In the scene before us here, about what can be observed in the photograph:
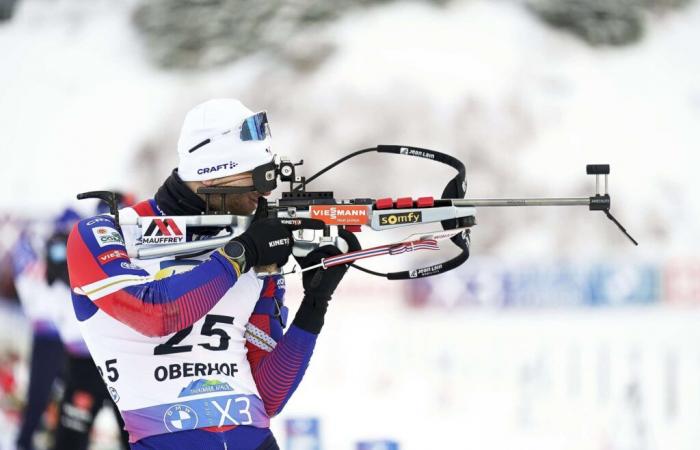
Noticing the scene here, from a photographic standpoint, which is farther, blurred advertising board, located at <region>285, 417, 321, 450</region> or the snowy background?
the snowy background

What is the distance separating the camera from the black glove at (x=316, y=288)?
2.04 metres

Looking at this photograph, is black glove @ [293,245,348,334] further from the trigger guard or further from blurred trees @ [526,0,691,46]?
blurred trees @ [526,0,691,46]

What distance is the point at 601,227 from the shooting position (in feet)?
15.9

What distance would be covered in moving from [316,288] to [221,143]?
0.38 metres

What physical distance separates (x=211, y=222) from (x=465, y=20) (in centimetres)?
351

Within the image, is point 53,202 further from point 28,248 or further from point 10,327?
point 10,327

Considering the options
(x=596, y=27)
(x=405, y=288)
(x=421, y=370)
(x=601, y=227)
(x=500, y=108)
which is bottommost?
(x=421, y=370)

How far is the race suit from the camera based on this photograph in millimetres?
1835

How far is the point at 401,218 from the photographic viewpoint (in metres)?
2.14

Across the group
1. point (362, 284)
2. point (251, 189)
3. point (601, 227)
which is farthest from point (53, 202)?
point (251, 189)

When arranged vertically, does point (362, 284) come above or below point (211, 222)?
below

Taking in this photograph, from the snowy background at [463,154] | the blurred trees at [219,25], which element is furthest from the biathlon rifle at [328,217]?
the blurred trees at [219,25]

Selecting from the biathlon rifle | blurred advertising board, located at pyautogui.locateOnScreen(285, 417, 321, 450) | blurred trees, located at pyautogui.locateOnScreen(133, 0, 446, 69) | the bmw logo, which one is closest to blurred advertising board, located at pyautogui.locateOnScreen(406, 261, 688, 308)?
blurred advertising board, located at pyautogui.locateOnScreen(285, 417, 321, 450)

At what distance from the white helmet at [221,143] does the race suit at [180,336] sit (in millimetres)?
146
